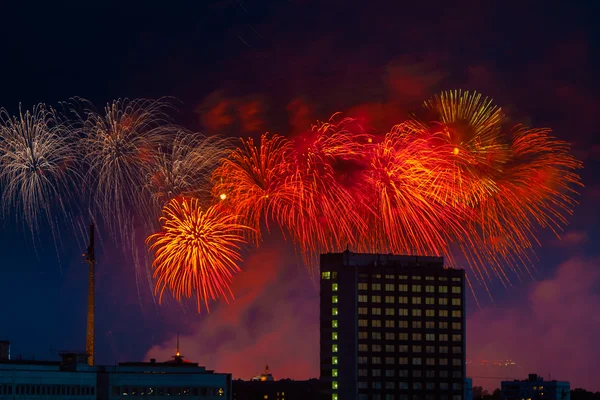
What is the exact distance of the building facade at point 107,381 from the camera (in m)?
151

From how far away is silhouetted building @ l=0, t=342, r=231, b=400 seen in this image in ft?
495

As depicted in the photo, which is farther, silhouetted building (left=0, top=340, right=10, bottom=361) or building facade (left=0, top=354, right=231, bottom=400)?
silhouetted building (left=0, top=340, right=10, bottom=361)

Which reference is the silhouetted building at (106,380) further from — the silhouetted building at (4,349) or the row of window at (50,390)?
the silhouetted building at (4,349)

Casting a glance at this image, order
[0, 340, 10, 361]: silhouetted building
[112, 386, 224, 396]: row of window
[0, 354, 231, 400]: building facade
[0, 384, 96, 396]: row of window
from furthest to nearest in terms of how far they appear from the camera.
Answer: [0, 340, 10, 361]: silhouetted building < [112, 386, 224, 396]: row of window < [0, 354, 231, 400]: building facade < [0, 384, 96, 396]: row of window

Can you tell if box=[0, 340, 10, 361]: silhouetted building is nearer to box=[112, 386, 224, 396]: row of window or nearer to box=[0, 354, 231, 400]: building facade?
box=[0, 354, 231, 400]: building facade

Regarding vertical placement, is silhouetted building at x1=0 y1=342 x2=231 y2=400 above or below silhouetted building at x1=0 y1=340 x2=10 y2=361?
below

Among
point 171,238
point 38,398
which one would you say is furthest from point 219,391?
point 171,238

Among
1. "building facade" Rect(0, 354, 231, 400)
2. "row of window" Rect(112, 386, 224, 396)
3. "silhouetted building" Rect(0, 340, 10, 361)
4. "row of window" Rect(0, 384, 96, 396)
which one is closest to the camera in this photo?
"row of window" Rect(0, 384, 96, 396)

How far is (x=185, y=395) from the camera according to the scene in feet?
550

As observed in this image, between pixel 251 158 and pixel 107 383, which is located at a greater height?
pixel 251 158

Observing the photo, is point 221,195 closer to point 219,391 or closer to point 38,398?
point 38,398

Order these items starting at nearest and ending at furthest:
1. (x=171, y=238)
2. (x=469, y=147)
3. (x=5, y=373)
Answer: (x=469, y=147)
(x=171, y=238)
(x=5, y=373)

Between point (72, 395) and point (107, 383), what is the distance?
640 centimetres

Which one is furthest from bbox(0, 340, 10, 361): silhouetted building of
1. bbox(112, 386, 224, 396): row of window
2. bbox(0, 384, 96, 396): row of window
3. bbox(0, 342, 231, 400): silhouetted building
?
bbox(112, 386, 224, 396): row of window
